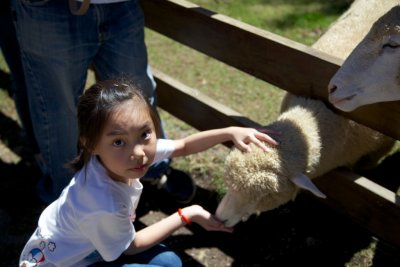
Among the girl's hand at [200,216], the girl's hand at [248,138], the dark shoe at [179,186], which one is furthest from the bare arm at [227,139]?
the dark shoe at [179,186]

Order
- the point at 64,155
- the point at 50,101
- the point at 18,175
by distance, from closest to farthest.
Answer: the point at 50,101 < the point at 64,155 < the point at 18,175

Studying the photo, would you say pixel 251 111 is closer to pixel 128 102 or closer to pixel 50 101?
pixel 50 101

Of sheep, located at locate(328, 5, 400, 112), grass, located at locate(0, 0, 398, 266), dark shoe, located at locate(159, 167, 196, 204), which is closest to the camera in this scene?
sheep, located at locate(328, 5, 400, 112)

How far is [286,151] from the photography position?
2.24 metres

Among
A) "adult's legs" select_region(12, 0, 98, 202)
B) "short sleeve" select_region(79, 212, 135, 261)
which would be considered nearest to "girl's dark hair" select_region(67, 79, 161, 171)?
"short sleeve" select_region(79, 212, 135, 261)

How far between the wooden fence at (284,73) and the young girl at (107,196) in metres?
0.46

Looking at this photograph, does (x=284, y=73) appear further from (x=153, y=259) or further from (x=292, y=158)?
(x=153, y=259)

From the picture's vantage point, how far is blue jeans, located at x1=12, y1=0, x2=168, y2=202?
2443 mm

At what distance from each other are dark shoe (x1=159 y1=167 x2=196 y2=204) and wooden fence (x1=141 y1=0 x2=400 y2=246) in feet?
1.26

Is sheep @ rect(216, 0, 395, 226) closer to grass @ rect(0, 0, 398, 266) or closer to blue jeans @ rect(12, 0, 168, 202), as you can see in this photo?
grass @ rect(0, 0, 398, 266)

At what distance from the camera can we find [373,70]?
214 centimetres

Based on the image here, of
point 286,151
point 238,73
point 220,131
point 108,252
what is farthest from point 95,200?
point 238,73

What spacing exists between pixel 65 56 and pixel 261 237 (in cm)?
154

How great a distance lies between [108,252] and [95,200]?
0.75 ft
